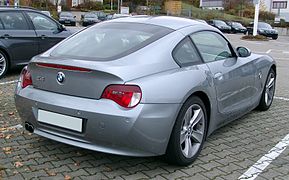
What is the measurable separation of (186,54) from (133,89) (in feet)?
3.19

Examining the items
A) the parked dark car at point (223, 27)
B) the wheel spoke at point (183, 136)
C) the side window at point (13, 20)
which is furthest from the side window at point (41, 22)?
the parked dark car at point (223, 27)

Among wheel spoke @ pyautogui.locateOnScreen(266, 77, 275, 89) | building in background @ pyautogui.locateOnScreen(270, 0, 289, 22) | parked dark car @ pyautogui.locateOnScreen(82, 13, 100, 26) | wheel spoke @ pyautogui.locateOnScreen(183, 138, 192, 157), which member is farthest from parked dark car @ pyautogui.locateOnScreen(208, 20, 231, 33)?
building in background @ pyautogui.locateOnScreen(270, 0, 289, 22)

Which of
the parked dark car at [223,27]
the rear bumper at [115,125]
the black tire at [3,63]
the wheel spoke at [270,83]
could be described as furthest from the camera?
the parked dark car at [223,27]

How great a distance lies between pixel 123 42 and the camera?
3.97 meters

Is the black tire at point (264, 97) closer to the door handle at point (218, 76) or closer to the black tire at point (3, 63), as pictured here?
the door handle at point (218, 76)

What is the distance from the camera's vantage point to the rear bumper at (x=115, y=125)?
330 centimetres

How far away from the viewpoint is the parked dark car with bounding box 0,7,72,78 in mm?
8164

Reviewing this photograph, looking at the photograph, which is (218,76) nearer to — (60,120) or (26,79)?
(60,120)

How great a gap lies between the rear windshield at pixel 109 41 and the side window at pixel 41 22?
459 cm

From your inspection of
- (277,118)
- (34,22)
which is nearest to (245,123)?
(277,118)

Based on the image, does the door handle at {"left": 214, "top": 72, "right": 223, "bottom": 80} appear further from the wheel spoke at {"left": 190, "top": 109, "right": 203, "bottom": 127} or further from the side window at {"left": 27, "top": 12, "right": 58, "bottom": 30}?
the side window at {"left": 27, "top": 12, "right": 58, "bottom": 30}

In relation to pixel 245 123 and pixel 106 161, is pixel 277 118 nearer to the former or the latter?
pixel 245 123

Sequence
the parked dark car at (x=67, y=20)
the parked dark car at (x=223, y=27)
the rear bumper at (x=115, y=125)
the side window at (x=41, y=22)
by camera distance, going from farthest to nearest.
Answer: the parked dark car at (x=67, y=20) < the parked dark car at (x=223, y=27) < the side window at (x=41, y=22) < the rear bumper at (x=115, y=125)

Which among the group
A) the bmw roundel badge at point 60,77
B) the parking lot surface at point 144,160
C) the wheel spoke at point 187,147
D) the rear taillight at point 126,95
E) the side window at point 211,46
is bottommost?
the parking lot surface at point 144,160
